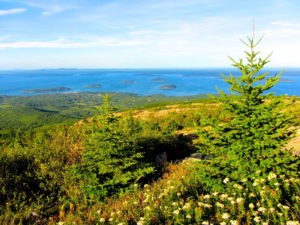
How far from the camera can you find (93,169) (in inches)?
240

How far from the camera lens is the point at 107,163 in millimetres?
5812

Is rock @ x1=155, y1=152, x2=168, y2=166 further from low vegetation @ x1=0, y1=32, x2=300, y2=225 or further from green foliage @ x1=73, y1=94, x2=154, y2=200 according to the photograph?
green foliage @ x1=73, y1=94, x2=154, y2=200

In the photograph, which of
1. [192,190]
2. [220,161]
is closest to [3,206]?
[192,190]

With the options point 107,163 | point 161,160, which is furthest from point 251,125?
point 161,160

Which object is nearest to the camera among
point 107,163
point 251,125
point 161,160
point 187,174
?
point 251,125

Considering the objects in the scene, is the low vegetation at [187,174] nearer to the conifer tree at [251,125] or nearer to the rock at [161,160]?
the conifer tree at [251,125]

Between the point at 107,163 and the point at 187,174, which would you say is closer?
the point at 107,163

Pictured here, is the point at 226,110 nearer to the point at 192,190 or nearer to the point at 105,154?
the point at 192,190

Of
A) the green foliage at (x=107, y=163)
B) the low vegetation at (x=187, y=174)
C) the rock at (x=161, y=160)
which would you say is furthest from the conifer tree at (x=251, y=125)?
the rock at (x=161, y=160)

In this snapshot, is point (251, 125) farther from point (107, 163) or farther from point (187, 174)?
point (107, 163)

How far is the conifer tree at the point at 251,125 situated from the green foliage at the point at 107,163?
2.16m

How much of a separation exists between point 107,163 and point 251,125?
3795mm

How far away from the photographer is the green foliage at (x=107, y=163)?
5.68m

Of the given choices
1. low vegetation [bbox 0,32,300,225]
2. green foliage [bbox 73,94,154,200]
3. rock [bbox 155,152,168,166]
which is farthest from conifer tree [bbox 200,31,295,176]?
rock [bbox 155,152,168,166]
